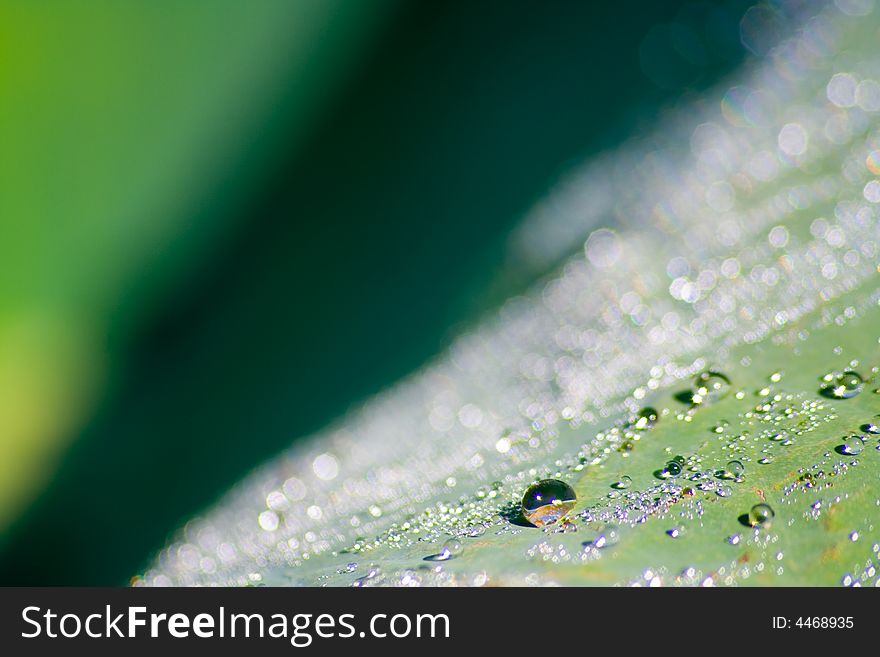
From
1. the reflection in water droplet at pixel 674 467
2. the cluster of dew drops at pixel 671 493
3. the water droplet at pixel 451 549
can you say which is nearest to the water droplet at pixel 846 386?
the cluster of dew drops at pixel 671 493

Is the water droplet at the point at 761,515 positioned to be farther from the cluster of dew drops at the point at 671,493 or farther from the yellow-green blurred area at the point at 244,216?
the yellow-green blurred area at the point at 244,216

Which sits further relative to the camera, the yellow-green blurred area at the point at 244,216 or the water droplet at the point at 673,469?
the yellow-green blurred area at the point at 244,216

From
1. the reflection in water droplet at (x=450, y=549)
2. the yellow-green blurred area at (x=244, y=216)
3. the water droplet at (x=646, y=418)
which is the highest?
the yellow-green blurred area at (x=244, y=216)

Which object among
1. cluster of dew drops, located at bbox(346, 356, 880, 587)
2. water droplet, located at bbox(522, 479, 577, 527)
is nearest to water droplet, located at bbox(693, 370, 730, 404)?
cluster of dew drops, located at bbox(346, 356, 880, 587)

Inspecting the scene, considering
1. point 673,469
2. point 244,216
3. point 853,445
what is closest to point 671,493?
point 673,469

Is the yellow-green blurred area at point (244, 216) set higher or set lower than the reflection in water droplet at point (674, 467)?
higher

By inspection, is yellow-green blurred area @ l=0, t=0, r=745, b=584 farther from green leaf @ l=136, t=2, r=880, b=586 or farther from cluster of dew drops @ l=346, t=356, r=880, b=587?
cluster of dew drops @ l=346, t=356, r=880, b=587

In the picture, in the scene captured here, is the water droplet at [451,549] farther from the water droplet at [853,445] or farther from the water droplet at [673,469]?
the water droplet at [853,445]

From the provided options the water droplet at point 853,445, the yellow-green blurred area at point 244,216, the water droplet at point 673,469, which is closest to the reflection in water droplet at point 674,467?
the water droplet at point 673,469
